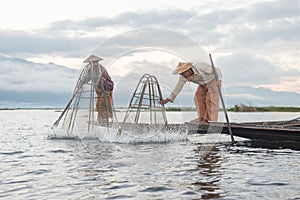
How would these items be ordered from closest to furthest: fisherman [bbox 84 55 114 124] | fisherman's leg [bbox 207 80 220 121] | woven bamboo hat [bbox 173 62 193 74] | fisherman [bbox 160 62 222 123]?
woven bamboo hat [bbox 173 62 193 74] < fisherman [bbox 160 62 222 123] < fisherman's leg [bbox 207 80 220 121] < fisherman [bbox 84 55 114 124]

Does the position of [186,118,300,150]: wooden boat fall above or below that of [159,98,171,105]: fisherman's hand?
below

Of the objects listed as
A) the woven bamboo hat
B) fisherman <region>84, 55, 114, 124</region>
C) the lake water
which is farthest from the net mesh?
the woven bamboo hat

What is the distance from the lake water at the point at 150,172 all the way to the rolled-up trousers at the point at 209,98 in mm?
1150

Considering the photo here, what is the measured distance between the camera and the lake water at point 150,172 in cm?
635

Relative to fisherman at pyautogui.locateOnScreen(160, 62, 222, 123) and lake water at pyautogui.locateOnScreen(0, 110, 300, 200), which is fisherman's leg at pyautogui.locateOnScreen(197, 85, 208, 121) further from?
lake water at pyautogui.locateOnScreen(0, 110, 300, 200)

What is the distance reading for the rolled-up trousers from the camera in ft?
41.1

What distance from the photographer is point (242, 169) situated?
830 centimetres

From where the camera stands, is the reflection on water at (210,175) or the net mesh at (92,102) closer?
the reflection on water at (210,175)

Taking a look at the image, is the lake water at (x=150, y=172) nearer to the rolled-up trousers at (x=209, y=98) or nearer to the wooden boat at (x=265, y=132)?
the wooden boat at (x=265, y=132)

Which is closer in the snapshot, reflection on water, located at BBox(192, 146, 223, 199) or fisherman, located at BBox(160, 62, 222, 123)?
reflection on water, located at BBox(192, 146, 223, 199)

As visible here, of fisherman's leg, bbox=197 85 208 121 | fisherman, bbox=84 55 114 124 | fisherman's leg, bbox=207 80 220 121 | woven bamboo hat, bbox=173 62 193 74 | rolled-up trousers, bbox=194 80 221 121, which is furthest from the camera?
fisherman, bbox=84 55 114 124

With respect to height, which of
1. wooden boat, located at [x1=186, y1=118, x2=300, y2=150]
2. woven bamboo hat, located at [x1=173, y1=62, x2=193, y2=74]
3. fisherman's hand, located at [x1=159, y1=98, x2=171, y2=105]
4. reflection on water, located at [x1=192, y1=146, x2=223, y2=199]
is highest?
woven bamboo hat, located at [x1=173, y1=62, x2=193, y2=74]

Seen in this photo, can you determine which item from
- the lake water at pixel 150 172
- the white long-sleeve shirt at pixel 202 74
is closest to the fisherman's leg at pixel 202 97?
the white long-sleeve shirt at pixel 202 74

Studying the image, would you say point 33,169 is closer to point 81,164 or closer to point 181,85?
point 81,164
